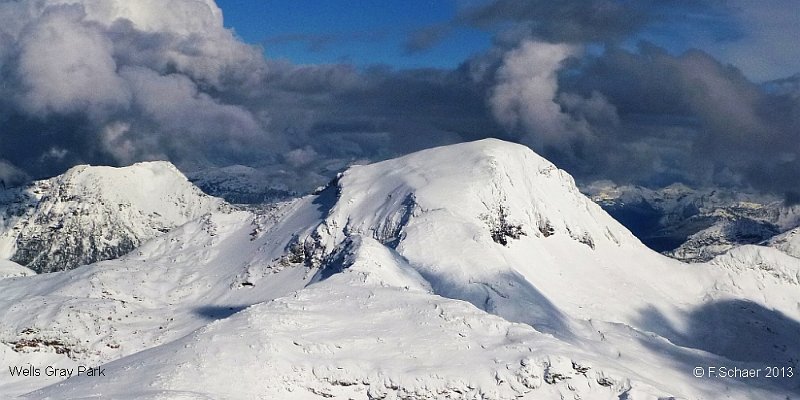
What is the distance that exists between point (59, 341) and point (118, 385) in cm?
7188

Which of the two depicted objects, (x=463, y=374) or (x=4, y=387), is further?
(x=4, y=387)

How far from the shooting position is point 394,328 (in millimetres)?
101250

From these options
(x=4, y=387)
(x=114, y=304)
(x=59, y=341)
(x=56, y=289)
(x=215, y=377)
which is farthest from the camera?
(x=56, y=289)

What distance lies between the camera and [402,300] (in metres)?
A: 110

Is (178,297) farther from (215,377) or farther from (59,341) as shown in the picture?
(215,377)

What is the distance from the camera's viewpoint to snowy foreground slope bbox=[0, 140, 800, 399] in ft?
295

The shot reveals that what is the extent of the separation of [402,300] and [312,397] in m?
24.4

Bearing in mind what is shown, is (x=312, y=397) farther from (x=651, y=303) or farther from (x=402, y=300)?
(x=651, y=303)

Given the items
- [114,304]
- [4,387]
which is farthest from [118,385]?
[114,304]

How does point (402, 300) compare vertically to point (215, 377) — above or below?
above

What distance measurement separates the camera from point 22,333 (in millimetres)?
153250

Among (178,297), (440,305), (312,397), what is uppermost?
(178,297)

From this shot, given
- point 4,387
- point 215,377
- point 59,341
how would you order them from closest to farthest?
point 215,377, point 4,387, point 59,341

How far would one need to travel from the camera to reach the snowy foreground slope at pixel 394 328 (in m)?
89.8
